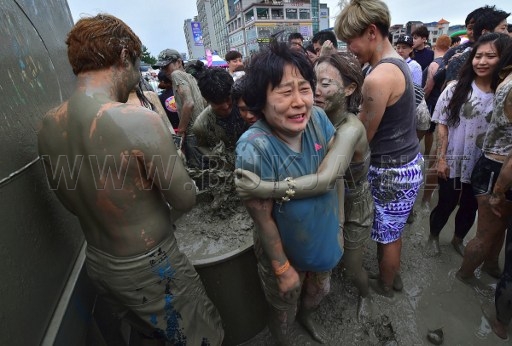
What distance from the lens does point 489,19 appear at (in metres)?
3.56

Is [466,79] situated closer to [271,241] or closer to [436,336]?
[436,336]

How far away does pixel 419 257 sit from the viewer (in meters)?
2.94

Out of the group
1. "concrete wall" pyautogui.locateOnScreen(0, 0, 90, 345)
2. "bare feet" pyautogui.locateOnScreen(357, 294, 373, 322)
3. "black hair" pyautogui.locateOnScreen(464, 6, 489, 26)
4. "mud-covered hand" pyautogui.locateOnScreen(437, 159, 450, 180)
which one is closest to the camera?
"concrete wall" pyautogui.locateOnScreen(0, 0, 90, 345)

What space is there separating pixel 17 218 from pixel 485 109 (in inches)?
132

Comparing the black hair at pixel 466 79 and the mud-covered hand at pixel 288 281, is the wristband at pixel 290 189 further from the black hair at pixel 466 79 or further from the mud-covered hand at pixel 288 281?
the black hair at pixel 466 79

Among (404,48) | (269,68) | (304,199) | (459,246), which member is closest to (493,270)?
(459,246)

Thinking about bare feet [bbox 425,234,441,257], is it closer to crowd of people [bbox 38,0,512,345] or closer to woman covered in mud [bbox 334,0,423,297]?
crowd of people [bbox 38,0,512,345]

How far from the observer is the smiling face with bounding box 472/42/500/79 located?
7.28ft

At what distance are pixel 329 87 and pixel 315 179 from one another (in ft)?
A: 2.57

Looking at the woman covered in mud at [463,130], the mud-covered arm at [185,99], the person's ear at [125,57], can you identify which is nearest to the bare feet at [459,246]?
the woman covered in mud at [463,130]

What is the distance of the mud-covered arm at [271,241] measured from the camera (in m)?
1.36

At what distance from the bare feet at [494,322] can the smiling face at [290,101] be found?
2275 mm

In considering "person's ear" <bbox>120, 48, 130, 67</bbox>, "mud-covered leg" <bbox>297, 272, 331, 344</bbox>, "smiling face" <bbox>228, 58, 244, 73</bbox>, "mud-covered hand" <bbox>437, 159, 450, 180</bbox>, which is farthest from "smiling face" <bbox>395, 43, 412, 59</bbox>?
"person's ear" <bbox>120, 48, 130, 67</bbox>

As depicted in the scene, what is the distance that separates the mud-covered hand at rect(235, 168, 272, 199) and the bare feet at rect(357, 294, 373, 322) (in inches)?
67.7
